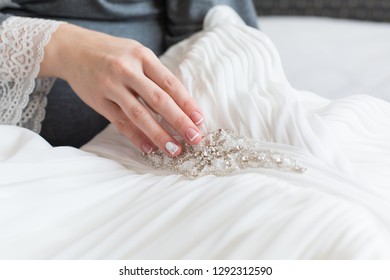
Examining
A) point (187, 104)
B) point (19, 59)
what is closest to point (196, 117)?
point (187, 104)

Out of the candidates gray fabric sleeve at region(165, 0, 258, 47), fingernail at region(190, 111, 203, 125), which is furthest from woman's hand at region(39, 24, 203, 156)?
gray fabric sleeve at region(165, 0, 258, 47)

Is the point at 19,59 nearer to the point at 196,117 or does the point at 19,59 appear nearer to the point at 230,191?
the point at 196,117

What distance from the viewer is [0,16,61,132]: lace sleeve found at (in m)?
0.86

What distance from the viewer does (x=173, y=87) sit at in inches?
28.6

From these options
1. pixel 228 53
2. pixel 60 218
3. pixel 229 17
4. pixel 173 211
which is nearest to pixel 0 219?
pixel 60 218

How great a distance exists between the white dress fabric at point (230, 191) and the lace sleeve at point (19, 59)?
0.62 ft

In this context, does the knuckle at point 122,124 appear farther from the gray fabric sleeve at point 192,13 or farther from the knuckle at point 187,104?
the gray fabric sleeve at point 192,13

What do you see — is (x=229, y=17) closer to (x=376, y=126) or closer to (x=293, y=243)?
(x=376, y=126)

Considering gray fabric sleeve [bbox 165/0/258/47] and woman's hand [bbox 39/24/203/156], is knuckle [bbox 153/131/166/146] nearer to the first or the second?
woman's hand [bbox 39/24/203/156]

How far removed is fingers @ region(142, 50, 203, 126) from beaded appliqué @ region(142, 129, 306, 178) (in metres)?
0.04

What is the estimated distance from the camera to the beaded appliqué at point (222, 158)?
0.64 m

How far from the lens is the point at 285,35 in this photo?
129cm

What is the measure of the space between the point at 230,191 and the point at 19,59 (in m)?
0.49

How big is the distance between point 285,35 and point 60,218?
873 mm
